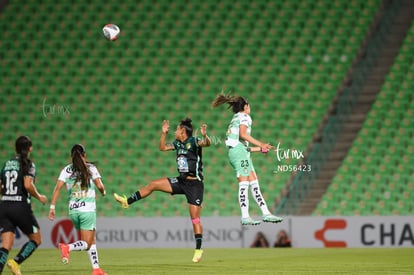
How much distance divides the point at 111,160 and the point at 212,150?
7.90ft

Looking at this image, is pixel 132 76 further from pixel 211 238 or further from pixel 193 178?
pixel 193 178

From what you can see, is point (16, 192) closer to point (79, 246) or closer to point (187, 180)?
point (79, 246)

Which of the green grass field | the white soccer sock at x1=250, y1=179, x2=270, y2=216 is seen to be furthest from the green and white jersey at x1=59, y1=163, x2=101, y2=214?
the white soccer sock at x1=250, y1=179, x2=270, y2=216

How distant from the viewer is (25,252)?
1175 cm

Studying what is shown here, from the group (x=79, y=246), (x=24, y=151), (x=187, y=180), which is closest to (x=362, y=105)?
(x=187, y=180)

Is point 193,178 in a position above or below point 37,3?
below

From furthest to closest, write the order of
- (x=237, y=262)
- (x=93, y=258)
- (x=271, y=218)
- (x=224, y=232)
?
(x=224, y=232)
(x=237, y=262)
(x=271, y=218)
(x=93, y=258)

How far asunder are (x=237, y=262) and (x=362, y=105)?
928 centimetres

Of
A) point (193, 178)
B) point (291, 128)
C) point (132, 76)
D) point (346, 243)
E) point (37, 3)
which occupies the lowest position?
point (346, 243)

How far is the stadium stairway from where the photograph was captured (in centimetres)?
2130

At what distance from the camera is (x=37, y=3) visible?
24.5m

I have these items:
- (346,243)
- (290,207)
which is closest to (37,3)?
(290,207)

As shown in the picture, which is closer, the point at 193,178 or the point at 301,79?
the point at 193,178

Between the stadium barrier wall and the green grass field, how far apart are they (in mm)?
1070
